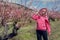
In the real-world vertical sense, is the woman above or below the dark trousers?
above

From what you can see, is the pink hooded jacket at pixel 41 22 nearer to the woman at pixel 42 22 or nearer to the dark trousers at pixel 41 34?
the woman at pixel 42 22

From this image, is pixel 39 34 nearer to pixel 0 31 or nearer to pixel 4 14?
pixel 4 14

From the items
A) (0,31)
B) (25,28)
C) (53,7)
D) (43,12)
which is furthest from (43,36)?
(25,28)

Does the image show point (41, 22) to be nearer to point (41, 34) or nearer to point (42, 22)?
point (42, 22)

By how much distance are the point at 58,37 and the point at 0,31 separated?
3300 mm

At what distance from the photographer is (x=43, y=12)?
8.62 metres

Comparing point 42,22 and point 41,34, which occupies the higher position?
point 42,22

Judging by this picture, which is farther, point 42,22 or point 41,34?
point 41,34

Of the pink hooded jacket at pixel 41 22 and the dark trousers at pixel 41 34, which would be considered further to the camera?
the dark trousers at pixel 41 34

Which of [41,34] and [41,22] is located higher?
[41,22]

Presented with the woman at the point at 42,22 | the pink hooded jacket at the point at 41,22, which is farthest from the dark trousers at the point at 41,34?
the pink hooded jacket at the point at 41,22

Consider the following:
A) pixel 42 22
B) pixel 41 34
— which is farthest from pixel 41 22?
pixel 41 34

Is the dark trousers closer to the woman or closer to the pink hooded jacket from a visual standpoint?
the woman

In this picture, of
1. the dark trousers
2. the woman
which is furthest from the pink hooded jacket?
the dark trousers
